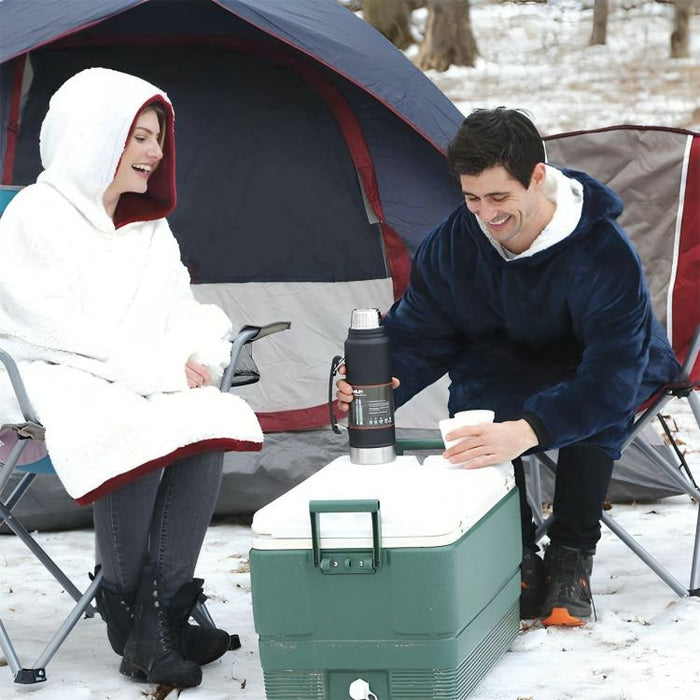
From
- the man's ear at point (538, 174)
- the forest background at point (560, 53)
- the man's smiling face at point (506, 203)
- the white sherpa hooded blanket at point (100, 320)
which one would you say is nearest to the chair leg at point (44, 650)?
the white sherpa hooded blanket at point (100, 320)

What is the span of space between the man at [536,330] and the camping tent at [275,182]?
1001mm

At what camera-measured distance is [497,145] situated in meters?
2.40

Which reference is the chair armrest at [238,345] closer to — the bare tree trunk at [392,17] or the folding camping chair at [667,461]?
the folding camping chair at [667,461]

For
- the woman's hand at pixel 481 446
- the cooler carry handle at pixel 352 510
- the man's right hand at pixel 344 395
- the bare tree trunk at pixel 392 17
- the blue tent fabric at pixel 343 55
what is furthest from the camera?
the bare tree trunk at pixel 392 17

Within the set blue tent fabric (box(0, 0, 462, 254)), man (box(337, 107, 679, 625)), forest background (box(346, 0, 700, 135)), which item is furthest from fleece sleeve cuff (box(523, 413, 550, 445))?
forest background (box(346, 0, 700, 135))

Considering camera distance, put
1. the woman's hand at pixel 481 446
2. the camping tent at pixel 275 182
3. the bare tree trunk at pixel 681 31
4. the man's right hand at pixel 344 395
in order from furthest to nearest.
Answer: the bare tree trunk at pixel 681 31
the camping tent at pixel 275 182
the man's right hand at pixel 344 395
the woman's hand at pixel 481 446

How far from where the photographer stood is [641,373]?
2.52 m

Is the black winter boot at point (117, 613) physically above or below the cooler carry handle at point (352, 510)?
below

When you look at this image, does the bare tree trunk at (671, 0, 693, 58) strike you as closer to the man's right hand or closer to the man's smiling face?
the man's smiling face

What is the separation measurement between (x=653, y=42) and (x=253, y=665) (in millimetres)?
9489

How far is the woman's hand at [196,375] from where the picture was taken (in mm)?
2553

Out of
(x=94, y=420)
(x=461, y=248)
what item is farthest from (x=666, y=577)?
(x=94, y=420)

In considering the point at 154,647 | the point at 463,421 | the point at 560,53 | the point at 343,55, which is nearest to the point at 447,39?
the point at 560,53

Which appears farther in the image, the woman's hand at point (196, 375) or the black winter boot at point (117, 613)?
the woman's hand at point (196, 375)
